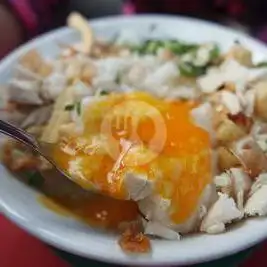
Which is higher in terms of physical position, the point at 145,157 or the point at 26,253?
the point at 145,157

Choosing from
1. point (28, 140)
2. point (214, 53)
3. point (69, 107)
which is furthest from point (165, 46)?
point (28, 140)

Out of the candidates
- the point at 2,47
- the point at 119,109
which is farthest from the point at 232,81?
the point at 2,47

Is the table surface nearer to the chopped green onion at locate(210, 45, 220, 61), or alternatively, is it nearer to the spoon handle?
the spoon handle

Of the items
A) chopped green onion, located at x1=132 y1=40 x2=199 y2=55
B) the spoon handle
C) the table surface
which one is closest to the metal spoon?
the spoon handle

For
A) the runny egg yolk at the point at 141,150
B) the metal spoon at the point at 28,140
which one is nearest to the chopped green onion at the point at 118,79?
the runny egg yolk at the point at 141,150

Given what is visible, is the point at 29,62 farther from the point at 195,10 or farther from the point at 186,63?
the point at 195,10

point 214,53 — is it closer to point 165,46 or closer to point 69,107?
point 165,46

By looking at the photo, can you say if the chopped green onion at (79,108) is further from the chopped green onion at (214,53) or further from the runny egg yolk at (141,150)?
the chopped green onion at (214,53)

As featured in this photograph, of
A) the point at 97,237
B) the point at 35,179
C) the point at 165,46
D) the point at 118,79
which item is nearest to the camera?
the point at 97,237
